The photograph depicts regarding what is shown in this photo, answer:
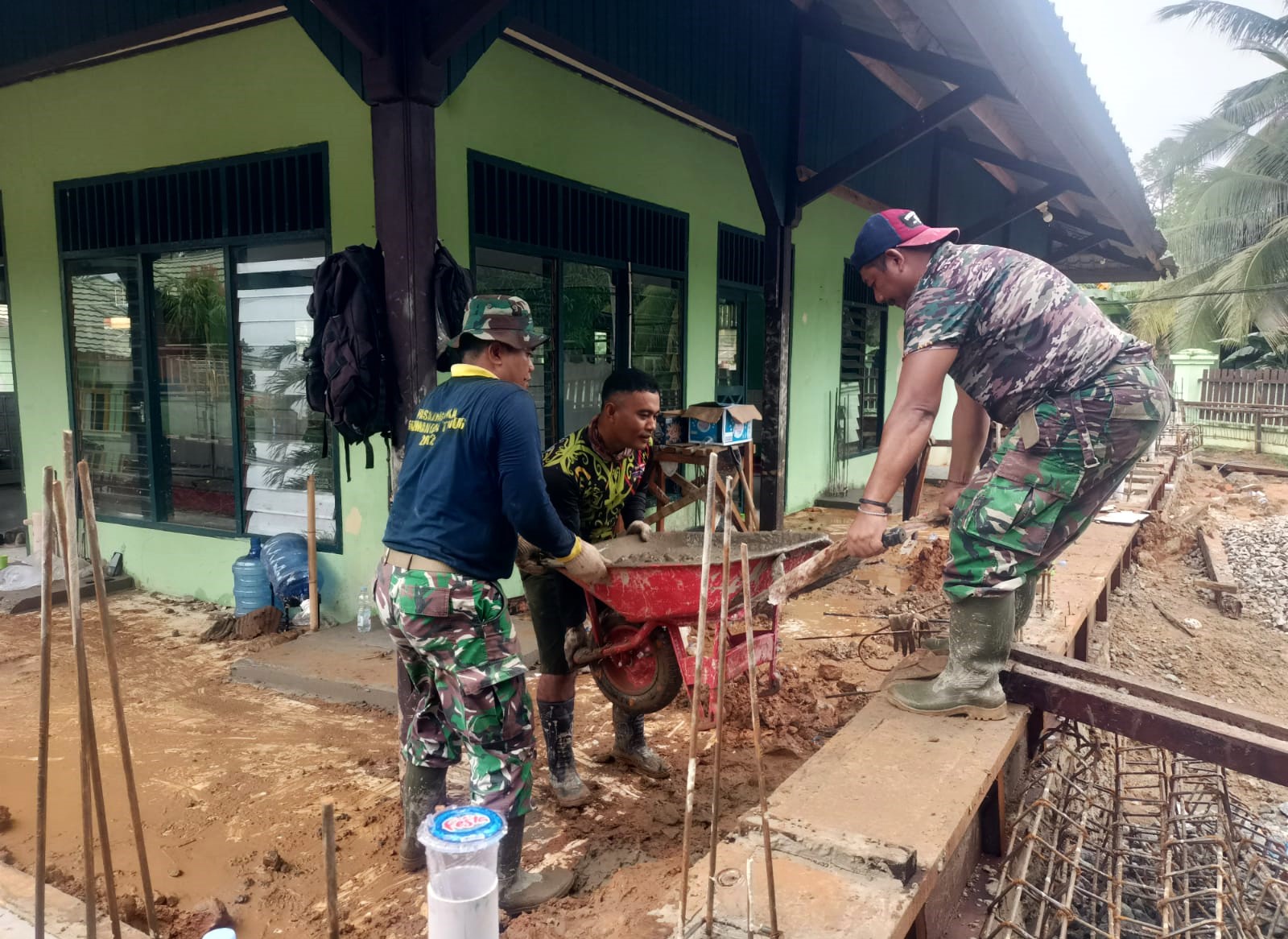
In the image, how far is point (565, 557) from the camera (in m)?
2.56

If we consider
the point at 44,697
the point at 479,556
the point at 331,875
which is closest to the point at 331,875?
the point at 331,875

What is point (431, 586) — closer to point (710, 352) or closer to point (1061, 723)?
point (1061, 723)

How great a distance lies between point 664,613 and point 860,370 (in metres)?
8.93

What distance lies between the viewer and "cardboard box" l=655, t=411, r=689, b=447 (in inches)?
259

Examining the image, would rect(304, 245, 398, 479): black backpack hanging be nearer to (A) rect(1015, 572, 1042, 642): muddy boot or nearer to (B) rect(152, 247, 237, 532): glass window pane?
(B) rect(152, 247, 237, 532): glass window pane

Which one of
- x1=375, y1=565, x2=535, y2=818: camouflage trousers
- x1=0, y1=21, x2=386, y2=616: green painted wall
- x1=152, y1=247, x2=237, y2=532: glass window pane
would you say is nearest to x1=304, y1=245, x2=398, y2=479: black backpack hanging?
x1=0, y1=21, x2=386, y2=616: green painted wall

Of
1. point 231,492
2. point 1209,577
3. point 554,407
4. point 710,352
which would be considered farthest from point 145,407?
point 1209,577

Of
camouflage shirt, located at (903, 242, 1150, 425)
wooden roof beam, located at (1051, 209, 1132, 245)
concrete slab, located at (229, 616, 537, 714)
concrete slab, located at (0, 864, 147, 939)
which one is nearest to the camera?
concrete slab, located at (0, 864, 147, 939)

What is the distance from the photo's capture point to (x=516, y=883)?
2.52 metres

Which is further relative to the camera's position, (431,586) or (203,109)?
(203,109)

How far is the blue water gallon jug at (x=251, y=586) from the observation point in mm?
5379

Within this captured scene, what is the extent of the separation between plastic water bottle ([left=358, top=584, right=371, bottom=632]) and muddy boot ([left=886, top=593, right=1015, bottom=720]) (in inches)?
127

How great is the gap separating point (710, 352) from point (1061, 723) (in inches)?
199

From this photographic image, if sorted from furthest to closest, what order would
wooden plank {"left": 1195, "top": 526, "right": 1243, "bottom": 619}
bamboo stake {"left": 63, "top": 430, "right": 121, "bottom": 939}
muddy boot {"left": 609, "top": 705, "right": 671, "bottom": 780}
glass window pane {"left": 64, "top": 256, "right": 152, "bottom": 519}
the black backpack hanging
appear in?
wooden plank {"left": 1195, "top": 526, "right": 1243, "bottom": 619}, glass window pane {"left": 64, "top": 256, "right": 152, "bottom": 519}, the black backpack hanging, muddy boot {"left": 609, "top": 705, "right": 671, "bottom": 780}, bamboo stake {"left": 63, "top": 430, "right": 121, "bottom": 939}
